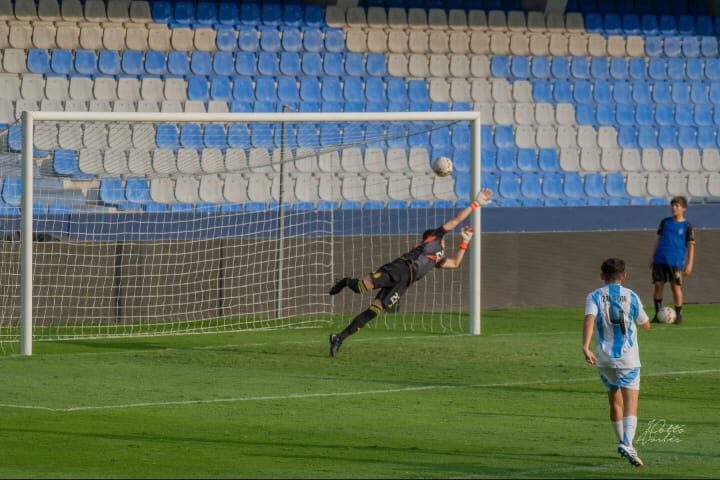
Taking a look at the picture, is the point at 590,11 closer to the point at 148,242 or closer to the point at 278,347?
the point at 148,242

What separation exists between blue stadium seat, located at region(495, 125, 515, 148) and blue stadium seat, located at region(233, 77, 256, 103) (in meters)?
4.80

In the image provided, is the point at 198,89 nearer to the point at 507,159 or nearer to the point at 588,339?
the point at 507,159

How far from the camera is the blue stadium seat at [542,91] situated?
27.9 metres

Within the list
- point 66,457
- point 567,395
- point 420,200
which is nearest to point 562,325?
point 420,200

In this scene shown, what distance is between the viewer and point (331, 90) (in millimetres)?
25781

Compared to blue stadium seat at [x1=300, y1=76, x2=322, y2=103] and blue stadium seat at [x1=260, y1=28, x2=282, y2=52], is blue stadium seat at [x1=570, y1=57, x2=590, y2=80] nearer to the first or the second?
blue stadium seat at [x1=300, y1=76, x2=322, y2=103]

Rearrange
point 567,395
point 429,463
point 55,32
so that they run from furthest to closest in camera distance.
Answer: point 55,32
point 567,395
point 429,463

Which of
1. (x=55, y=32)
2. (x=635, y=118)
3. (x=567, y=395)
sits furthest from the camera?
(x=635, y=118)

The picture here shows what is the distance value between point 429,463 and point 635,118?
66.6 ft

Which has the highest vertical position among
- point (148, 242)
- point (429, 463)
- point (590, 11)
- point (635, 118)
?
point (590, 11)

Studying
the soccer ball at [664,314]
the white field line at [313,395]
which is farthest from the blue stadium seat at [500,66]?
the white field line at [313,395]

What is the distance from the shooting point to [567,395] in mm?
13086

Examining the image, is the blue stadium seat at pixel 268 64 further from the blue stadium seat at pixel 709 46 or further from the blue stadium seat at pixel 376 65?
the blue stadium seat at pixel 709 46

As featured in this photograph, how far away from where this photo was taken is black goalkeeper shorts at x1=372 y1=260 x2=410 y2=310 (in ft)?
53.9
